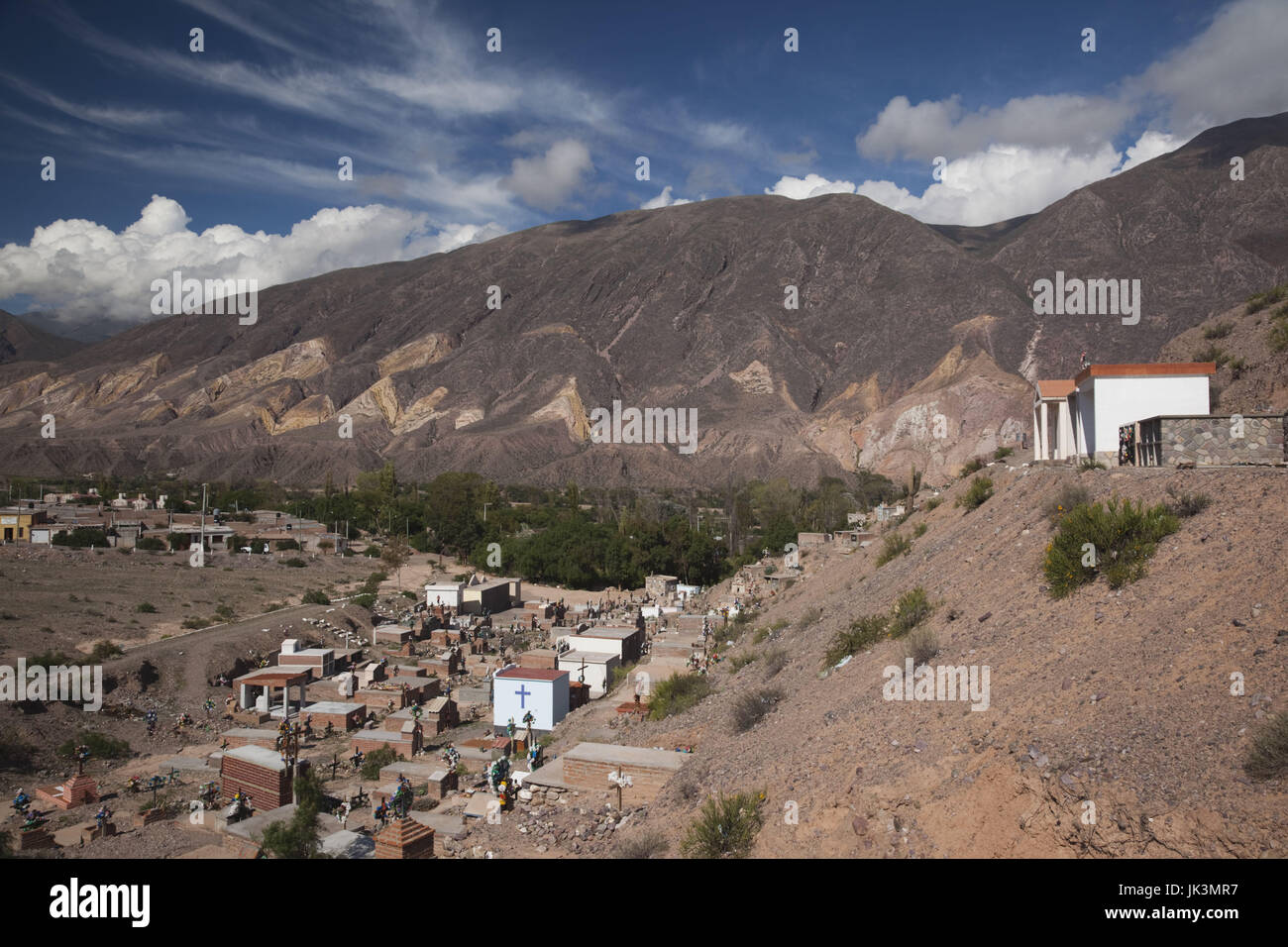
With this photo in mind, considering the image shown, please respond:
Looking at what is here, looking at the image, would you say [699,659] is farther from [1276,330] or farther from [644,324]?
[644,324]

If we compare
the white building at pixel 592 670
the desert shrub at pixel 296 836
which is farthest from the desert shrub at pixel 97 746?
the white building at pixel 592 670

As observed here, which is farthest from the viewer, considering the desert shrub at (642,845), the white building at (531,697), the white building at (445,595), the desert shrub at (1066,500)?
the white building at (445,595)

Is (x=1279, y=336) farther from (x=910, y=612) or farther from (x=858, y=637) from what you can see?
(x=858, y=637)

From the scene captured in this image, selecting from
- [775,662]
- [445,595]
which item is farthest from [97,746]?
[445,595]

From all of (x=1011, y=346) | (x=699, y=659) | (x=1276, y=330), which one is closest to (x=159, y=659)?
(x=699, y=659)

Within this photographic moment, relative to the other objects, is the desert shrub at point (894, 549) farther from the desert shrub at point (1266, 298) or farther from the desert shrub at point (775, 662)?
the desert shrub at point (1266, 298)

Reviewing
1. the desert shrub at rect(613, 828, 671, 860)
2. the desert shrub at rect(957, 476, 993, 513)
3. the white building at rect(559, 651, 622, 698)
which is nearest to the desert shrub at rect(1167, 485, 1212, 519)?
the desert shrub at rect(613, 828, 671, 860)

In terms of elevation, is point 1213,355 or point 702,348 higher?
point 702,348
